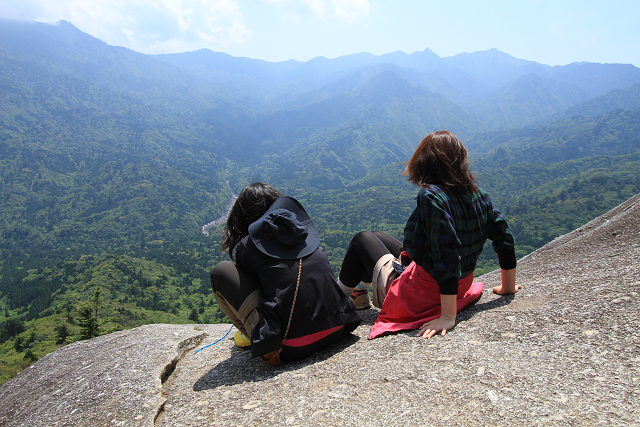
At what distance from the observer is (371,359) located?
13.2 ft

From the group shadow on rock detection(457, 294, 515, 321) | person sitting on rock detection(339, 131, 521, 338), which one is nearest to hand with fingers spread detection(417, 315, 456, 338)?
person sitting on rock detection(339, 131, 521, 338)

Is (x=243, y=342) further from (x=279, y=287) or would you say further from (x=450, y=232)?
(x=450, y=232)

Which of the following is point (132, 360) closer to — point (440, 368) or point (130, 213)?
point (440, 368)

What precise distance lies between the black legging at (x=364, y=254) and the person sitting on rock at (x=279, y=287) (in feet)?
2.76

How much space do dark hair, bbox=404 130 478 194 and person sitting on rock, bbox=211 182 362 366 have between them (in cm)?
156

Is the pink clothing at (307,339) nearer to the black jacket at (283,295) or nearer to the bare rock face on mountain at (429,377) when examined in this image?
the black jacket at (283,295)

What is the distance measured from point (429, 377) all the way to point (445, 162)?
2244mm

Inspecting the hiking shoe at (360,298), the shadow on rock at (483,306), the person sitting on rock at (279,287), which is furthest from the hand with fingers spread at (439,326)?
the hiking shoe at (360,298)

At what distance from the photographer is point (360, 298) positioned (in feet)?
19.5

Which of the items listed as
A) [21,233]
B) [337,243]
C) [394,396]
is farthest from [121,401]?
[21,233]

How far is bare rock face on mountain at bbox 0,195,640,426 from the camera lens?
284cm

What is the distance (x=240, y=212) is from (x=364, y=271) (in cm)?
215

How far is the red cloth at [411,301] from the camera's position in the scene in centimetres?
417

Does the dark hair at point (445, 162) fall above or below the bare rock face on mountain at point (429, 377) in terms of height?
above
